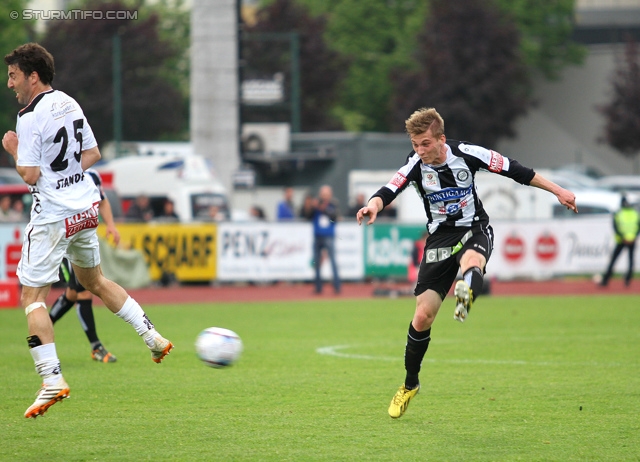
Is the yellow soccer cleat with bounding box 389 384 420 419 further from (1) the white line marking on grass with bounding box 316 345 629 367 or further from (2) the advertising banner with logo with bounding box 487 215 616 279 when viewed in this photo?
(2) the advertising banner with logo with bounding box 487 215 616 279

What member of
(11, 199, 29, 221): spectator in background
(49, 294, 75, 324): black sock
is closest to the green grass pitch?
(49, 294, 75, 324): black sock

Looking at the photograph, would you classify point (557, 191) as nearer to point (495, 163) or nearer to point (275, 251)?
point (495, 163)

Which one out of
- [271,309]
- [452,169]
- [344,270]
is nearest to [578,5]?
[344,270]

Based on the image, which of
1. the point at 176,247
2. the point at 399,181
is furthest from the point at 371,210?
the point at 176,247

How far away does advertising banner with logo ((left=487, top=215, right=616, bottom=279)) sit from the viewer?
24.9 metres

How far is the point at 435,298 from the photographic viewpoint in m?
7.80

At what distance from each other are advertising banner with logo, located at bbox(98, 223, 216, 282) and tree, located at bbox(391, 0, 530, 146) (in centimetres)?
2996

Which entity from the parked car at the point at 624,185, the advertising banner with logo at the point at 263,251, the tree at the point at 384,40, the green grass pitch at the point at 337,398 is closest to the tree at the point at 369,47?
the tree at the point at 384,40

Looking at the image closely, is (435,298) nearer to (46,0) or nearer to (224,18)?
(224,18)

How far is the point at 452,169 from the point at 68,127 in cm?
288

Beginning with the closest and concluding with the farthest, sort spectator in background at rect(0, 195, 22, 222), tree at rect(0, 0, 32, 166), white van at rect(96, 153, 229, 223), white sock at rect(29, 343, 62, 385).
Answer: white sock at rect(29, 343, 62, 385), spectator in background at rect(0, 195, 22, 222), white van at rect(96, 153, 229, 223), tree at rect(0, 0, 32, 166)

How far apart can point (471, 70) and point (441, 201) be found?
148ft

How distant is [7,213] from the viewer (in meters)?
22.0

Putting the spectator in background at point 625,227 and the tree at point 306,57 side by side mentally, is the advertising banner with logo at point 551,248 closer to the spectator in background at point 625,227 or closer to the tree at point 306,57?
the spectator in background at point 625,227
